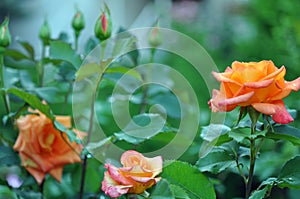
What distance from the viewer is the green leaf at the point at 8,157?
3.22 ft

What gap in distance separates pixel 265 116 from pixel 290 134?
0.04 metres

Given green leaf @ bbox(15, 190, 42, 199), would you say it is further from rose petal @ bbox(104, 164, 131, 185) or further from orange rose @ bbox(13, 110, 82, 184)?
rose petal @ bbox(104, 164, 131, 185)

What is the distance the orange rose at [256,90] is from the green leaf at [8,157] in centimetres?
39

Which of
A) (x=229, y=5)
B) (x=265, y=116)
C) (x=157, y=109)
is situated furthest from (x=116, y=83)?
(x=229, y=5)

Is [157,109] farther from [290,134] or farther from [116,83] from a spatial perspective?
[290,134]

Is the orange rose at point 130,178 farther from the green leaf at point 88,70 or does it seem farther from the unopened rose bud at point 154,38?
the unopened rose bud at point 154,38

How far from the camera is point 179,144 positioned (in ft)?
3.10

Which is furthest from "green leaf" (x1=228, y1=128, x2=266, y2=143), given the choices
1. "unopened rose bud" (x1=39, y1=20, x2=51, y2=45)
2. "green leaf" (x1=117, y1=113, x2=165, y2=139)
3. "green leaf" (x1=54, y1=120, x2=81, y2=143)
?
"unopened rose bud" (x1=39, y1=20, x2=51, y2=45)

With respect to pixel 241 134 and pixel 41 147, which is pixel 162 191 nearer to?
pixel 241 134

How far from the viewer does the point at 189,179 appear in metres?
0.80

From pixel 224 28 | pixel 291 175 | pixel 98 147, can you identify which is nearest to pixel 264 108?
pixel 291 175

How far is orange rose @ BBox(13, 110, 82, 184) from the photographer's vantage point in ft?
3.22

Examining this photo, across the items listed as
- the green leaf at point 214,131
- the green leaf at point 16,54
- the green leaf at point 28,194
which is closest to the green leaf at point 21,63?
the green leaf at point 16,54

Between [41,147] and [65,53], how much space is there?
15 cm
